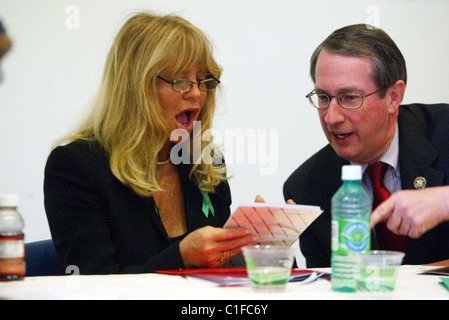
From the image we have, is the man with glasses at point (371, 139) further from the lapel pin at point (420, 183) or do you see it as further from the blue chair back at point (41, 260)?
the blue chair back at point (41, 260)

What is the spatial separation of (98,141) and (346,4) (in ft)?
4.66

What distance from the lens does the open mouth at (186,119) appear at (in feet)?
6.26

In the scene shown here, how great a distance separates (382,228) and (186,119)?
747 mm

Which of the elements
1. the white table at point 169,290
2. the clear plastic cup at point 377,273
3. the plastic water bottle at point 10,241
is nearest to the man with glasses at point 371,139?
the white table at point 169,290

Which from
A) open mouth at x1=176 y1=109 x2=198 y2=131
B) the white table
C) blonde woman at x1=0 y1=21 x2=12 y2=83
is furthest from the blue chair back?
blonde woman at x1=0 y1=21 x2=12 y2=83

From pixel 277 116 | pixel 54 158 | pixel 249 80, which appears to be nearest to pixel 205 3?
pixel 249 80

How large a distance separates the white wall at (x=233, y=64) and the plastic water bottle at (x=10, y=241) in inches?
43.6

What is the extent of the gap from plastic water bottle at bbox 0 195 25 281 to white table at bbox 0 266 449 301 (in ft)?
0.09

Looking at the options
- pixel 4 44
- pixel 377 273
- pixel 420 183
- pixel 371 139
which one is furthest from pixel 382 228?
pixel 4 44

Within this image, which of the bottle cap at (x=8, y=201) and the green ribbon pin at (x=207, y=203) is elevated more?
the bottle cap at (x=8, y=201)

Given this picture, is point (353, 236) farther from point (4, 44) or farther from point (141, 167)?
point (141, 167)

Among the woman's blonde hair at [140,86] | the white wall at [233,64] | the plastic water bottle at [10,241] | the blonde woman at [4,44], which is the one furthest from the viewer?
the white wall at [233,64]

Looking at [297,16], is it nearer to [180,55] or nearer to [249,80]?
[249,80]
